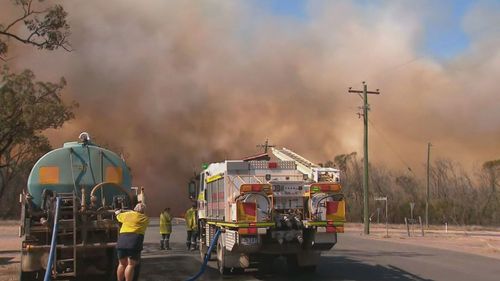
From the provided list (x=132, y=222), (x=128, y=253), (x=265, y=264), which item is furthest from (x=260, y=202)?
(x=128, y=253)

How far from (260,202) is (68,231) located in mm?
3641

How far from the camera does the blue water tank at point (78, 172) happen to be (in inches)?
448

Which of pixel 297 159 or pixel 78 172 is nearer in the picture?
pixel 78 172

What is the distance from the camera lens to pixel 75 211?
10.2m

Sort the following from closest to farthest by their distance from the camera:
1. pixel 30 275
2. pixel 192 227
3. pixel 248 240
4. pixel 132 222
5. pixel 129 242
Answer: pixel 129 242, pixel 132 222, pixel 30 275, pixel 248 240, pixel 192 227

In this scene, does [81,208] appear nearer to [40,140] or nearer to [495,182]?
[40,140]

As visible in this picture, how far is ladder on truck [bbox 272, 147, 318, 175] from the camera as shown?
1287 cm

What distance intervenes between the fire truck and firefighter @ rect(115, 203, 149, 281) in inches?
107

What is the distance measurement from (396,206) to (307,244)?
61.2 meters

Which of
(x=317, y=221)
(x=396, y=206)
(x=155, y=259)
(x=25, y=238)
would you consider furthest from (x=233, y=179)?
(x=396, y=206)

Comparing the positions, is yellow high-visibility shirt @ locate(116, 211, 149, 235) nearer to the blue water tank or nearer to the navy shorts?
the navy shorts

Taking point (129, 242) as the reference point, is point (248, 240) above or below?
below

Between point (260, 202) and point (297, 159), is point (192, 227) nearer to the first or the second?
point (297, 159)

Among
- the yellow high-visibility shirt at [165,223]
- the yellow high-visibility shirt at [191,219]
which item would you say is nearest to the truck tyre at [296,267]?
the yellow high-visibility shirt at [191,219]
